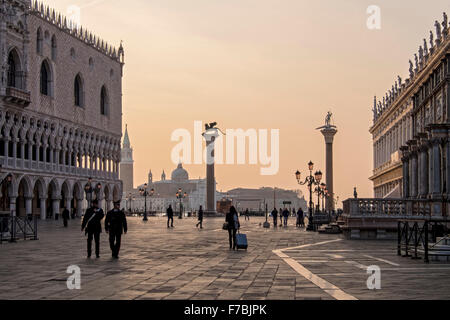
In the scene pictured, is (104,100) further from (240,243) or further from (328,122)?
(240,243)

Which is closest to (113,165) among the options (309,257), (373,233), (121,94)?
(121,94)

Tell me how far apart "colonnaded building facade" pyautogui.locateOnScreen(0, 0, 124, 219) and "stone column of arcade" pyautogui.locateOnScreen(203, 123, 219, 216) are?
43.3ft

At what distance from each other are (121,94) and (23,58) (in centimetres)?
2932

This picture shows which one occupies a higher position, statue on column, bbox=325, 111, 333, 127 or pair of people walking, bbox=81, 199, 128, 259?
statue on column, bbox=325, 111, 333, 127

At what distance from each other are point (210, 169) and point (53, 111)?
19100mm

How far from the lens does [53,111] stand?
7306 cm

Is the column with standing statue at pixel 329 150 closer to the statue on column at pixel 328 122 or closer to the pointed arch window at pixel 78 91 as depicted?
the statue on column at pixel 328 122

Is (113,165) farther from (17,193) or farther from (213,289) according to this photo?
(213,289)

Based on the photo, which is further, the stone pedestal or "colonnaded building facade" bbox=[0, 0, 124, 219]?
the stone pedestal

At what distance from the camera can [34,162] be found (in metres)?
68.7

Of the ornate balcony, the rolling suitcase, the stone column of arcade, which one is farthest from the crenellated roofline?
the rolling suitcase

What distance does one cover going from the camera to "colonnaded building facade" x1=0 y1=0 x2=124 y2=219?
63125 millimetres

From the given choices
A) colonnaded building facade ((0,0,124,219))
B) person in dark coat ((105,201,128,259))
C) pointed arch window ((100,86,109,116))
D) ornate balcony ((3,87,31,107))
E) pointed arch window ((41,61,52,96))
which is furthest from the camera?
pointed arch window ((100,86,109,116))

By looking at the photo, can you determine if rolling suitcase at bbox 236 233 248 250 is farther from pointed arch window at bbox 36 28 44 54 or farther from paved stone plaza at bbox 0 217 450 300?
pointed arch window at bbox 36 28 44 54
